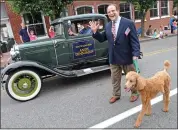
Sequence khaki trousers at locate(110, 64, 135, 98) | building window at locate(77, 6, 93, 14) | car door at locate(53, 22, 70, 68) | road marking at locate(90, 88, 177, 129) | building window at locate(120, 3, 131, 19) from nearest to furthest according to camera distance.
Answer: road marking at locate(90, 88, 177, 129) < khaki trousers at locate(110, 64, 135, 98) < car door at locate(53, 22, 70, 68) < building window at locate(77, 6, 93, 14) < building window at locate(120, 3, 131, 19)

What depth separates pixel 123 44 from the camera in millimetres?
3414

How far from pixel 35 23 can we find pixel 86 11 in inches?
183

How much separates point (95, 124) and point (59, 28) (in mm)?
3019

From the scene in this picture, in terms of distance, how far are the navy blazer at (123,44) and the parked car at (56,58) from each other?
1.62 metres

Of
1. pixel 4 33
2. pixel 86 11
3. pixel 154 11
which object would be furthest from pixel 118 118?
pixel 154 11

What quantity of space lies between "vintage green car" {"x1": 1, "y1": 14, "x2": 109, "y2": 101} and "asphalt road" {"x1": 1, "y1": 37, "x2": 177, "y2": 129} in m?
0.36

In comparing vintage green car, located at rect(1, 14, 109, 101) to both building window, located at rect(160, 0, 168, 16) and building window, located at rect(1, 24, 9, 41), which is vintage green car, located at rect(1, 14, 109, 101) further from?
building window, located at rect(160, 0, 168, 16)

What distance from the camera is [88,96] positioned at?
4406 mm

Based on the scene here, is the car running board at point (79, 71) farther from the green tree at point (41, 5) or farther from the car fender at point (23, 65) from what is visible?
the green tree at point (41, 5)

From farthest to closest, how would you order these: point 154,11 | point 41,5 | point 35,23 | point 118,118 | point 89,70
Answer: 1. point 154,11
2. point 35,23
3. point 41,5
4. point 89,70
5. point 118,118

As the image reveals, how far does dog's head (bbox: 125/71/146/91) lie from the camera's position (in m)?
2.69

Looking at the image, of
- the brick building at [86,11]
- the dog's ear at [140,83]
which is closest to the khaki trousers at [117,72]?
the dog's ear at [140,83]

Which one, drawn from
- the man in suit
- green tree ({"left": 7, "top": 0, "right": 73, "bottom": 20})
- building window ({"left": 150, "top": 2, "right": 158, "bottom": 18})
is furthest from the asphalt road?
building window ({"left": 150, "top": 2, "right": 158, "bottom": 18})

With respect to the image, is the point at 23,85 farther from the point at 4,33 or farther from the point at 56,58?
the point at 4,33
